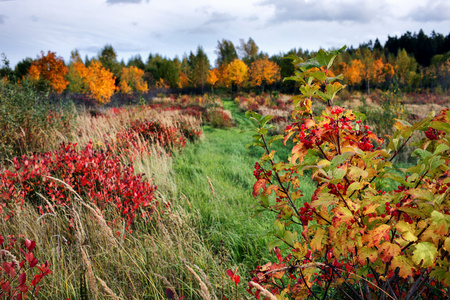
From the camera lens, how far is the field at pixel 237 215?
98 centimetres

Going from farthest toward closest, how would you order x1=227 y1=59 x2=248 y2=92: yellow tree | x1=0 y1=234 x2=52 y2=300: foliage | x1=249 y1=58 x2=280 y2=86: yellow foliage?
1. x1=249 y1=58 x2=280 y2=86: yellow foliage
2. x1=227 y1=59 x2=248 y2=92: yellow tree
3. x1=0 y1=234 x2=52 y2=300: foliage

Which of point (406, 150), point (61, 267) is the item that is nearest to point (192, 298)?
point (61, 267)

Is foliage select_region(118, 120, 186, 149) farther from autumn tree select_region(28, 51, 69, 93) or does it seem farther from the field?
autumn tree select_region(28, 51, 69, 93)

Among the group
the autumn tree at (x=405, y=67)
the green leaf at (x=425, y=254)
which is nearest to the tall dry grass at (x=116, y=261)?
the green leaf at (x=425, y=254)

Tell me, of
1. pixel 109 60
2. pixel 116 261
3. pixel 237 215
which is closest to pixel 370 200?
pixel 116 261

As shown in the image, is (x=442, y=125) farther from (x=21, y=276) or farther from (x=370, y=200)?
(x=21, y=276)

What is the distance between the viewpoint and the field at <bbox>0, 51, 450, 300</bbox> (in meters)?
0.98

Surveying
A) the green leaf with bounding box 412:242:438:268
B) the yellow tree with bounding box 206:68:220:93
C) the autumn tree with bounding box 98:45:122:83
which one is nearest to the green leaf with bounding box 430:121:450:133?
the green leaf with bounding box 412:242:438:268

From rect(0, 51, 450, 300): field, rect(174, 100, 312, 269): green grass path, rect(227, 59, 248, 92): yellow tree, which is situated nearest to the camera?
rect(0, 51, 450, 300): field

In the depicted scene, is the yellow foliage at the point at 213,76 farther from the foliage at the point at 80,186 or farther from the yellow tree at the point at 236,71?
the foliage at the point at 80,186

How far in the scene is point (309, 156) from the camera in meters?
1.14

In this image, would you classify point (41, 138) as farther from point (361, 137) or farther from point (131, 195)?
point (361, 137)

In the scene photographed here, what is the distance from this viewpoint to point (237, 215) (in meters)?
3.03

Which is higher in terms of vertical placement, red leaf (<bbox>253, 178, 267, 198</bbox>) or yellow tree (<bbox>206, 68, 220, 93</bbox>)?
yellow tree (<bbox>206, 68, 220, 93</bbox>)
